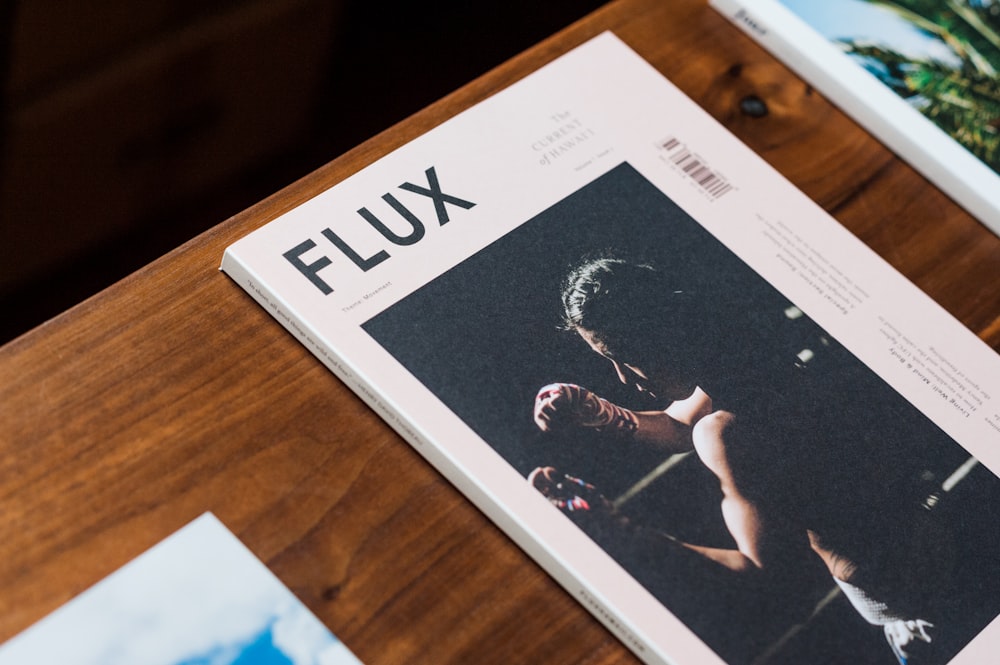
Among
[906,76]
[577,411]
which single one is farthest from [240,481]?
[906,76]

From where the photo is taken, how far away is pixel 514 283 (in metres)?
0.64

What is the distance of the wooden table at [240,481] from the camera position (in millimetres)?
551

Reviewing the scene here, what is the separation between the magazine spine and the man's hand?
0.05 m

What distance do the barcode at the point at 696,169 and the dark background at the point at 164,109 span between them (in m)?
0.71

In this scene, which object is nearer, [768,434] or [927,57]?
[768,434]

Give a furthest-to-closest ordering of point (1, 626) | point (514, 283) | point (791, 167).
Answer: point (791, 167)
point (514, 283)
point (1, 626)

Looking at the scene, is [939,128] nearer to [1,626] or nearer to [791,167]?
[791,167]

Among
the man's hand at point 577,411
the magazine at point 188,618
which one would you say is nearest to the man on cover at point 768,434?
the man's hand at point 577,411

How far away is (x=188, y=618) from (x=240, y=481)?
7cm

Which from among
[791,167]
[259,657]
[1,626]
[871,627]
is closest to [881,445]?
[871,627]

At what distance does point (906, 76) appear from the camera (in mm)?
792

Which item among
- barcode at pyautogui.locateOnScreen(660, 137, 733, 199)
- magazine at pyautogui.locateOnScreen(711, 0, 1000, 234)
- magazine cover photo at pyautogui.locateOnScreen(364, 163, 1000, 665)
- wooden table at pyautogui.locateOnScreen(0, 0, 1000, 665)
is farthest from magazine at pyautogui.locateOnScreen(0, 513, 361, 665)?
magazine at pyautogui.locateOnScreen(711, 0, 1000, 234)

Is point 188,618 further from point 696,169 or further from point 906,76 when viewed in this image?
point 906,76

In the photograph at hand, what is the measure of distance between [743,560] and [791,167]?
29 cm
